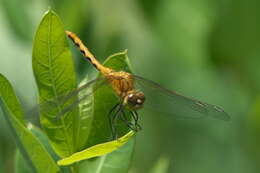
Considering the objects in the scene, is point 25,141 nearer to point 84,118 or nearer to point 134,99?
point 84,118

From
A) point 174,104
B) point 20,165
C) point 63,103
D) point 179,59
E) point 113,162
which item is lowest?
point 179,59

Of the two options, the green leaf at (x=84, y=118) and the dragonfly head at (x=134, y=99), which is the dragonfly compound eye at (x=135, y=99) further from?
the green leaf at (x=84, y=118)

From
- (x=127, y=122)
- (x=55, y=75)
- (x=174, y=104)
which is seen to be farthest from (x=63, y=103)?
(x=174, y=104)

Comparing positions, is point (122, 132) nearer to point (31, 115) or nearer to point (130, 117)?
point (130, 117)

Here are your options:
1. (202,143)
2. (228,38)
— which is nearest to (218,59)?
(228,38)

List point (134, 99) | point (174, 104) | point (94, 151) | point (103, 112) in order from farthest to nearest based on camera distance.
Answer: point (174, 104) → point (134, 99) → point (103, 112) → point (94, 151)

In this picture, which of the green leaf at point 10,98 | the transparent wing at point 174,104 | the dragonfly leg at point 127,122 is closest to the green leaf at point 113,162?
the dragonfly leg at point 127,122
